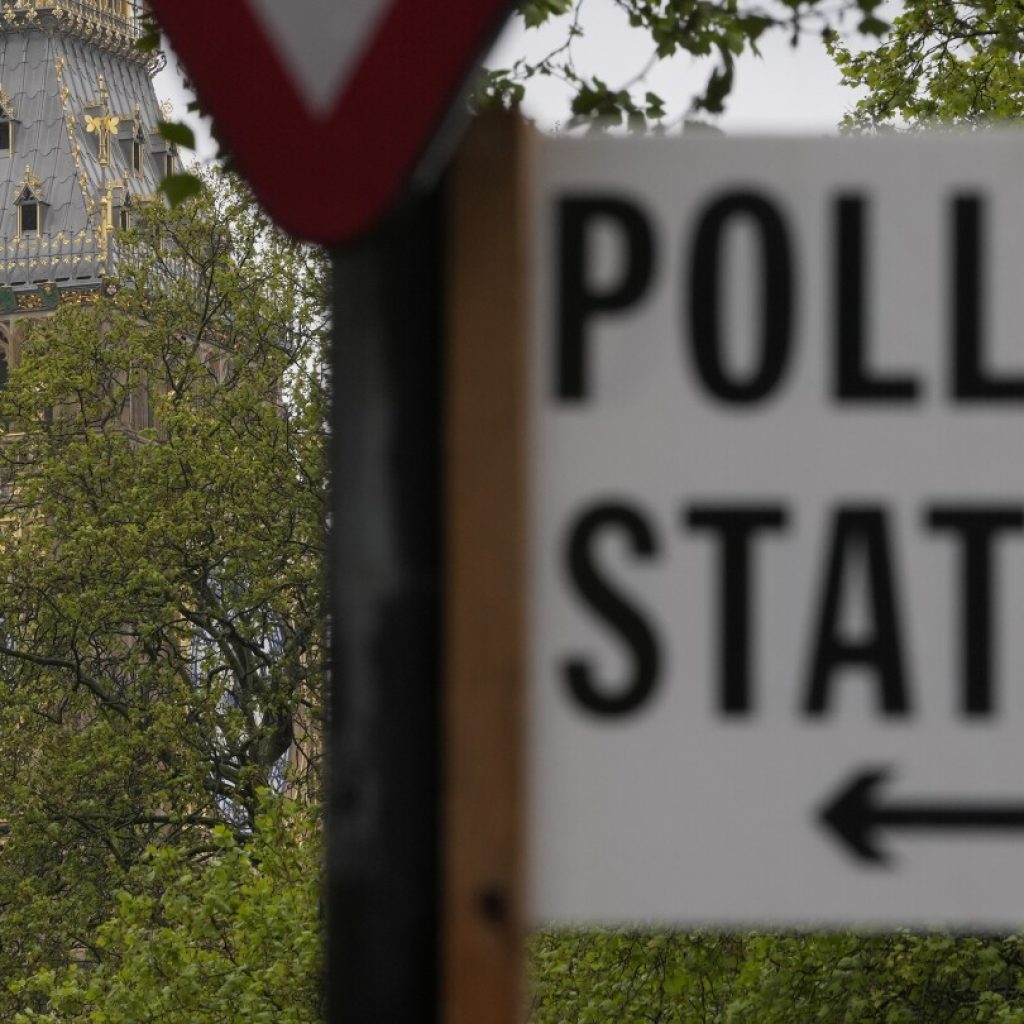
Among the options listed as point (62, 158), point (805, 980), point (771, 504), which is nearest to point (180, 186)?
point (771, 504)

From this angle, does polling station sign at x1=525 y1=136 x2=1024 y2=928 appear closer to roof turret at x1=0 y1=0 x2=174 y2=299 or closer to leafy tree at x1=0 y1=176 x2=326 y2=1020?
leafy tree at x1=0 y1=176 x2=326 y2=1020

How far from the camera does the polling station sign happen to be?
137 centimetres

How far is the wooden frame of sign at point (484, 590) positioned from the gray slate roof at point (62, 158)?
208 feet

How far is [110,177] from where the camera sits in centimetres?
6856

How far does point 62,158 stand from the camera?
6831cm

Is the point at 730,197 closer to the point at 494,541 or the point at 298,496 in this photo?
the point at 494,541

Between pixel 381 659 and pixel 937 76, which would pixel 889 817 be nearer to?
pixel 381 659

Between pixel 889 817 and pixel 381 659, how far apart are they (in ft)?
1.16

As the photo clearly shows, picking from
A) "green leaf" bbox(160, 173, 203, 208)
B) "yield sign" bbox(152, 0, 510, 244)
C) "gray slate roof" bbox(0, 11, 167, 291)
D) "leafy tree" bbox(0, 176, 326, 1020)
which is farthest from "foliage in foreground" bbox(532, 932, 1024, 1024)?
"gray slate roof" bbox(0, 11, 167, 291)

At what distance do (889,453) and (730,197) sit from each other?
0.19 metres

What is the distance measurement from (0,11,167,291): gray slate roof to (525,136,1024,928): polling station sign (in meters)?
63.2

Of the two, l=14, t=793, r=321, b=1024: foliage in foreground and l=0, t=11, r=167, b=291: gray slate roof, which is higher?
l=0, t=11, r=167, b=291: gray slate roof

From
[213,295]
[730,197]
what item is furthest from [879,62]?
[730,197]

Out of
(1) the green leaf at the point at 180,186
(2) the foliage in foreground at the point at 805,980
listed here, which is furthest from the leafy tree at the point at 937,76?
(1) the green leaf at the point at 180,186
